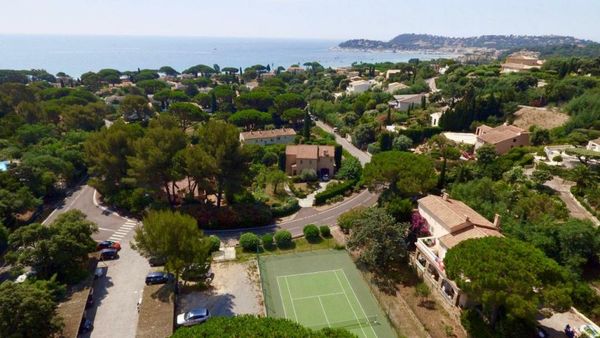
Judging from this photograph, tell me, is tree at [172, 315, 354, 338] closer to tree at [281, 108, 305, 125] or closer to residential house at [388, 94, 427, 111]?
tree at [281, 108, 305, 125]

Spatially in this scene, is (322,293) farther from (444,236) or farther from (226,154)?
(226,154)

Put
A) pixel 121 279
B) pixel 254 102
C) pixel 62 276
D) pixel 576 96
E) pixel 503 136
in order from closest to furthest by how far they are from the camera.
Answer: pixel 62 276
pixel 121 279
pixel 503 136
pixel 576 96
pixel 254 102

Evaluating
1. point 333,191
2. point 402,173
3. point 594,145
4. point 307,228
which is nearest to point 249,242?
point 307,228

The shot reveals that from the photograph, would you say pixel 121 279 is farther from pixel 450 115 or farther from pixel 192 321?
pixel 450 115

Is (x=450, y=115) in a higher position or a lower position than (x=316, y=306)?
higher

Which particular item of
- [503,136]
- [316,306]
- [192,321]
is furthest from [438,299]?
[503,136]

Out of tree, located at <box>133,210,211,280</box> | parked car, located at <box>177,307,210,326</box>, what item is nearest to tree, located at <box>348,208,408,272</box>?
tree, located at <box>133,210,211,280</box>
